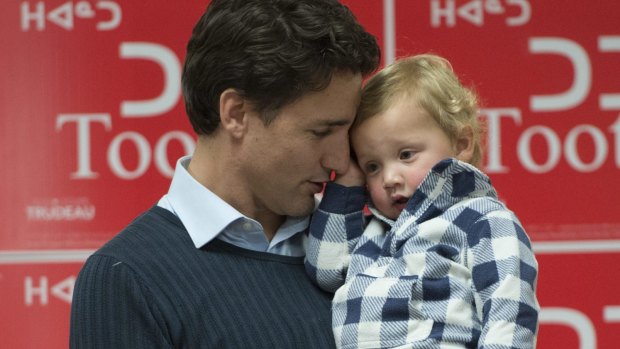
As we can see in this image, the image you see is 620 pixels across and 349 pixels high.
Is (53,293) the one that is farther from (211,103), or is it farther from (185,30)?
(211,103)

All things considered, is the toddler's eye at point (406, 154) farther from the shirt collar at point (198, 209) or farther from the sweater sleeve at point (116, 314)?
Answer: the sweater sleeve at point (116, 314)

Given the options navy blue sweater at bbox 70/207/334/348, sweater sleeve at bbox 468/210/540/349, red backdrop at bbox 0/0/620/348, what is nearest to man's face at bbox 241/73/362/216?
navy blue sweater at bbox 70/207/334/348

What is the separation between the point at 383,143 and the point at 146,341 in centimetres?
47

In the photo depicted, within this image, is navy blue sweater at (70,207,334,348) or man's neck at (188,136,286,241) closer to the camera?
navy blue sweater at (70,207,334,348)

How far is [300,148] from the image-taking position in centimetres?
160

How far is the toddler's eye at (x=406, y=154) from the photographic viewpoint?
1.62 meters

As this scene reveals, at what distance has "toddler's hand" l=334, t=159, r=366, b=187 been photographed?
5.49 feet

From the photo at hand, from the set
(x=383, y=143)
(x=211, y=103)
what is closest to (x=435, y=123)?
(x=383, y=143)

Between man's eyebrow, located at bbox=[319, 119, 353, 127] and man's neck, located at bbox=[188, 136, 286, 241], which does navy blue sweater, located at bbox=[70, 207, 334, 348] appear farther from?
man's eyebrow, located at bbox=[319, 119, 353, 127]

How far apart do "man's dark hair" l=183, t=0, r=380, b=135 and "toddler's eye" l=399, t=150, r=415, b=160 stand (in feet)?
0.47

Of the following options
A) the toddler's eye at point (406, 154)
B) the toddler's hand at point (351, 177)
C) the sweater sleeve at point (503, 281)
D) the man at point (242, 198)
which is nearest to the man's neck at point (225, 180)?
the man at point (242, 198)

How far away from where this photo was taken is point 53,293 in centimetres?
288

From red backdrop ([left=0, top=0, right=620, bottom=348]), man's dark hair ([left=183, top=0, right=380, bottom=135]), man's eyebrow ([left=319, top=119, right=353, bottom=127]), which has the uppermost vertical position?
man's dark hair ([left=183, top=0, right=380, bottom=135])

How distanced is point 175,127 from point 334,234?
1.33m
